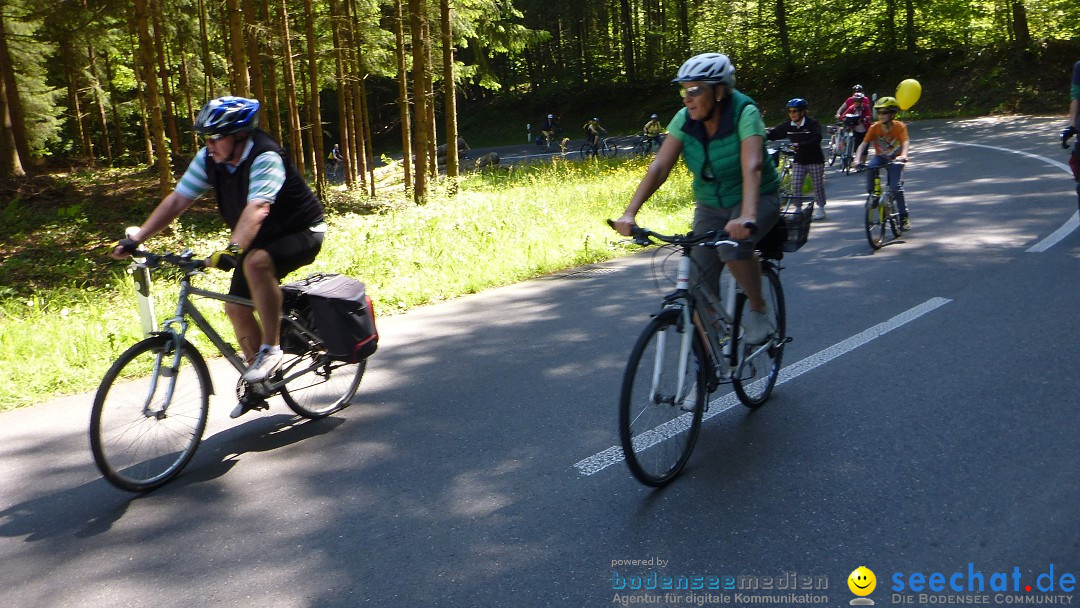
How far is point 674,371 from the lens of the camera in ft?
13.7

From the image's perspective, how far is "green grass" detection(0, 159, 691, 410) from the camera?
7.31 meters

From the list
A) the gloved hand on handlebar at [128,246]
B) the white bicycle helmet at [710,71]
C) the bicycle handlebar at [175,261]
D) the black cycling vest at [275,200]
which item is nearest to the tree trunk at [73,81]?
the black cycling vest at [275,200]

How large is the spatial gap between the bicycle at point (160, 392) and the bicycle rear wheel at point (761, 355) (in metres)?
2.68

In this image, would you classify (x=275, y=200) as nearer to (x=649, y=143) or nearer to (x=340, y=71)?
(x=340, y=71)

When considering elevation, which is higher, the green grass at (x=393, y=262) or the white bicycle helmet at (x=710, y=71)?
the white bicycle helmet at (x=710, y=71)

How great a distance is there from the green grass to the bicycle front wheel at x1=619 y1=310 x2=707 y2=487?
5.88ft

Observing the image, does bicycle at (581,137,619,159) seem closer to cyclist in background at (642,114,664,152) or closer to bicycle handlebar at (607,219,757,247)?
cyclist in background at (642,114,664,152)

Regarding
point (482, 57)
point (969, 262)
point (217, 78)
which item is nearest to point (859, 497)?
point (969, 262)

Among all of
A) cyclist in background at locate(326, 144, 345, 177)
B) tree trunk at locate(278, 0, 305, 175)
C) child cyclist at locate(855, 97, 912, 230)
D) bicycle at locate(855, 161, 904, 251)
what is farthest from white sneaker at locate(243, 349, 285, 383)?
cyclist in background at locate(326, 144, 345, 177)

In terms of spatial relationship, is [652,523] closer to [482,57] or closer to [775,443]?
[775,443]

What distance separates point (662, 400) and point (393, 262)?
276 inches

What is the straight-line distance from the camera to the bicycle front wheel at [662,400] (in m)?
4.00

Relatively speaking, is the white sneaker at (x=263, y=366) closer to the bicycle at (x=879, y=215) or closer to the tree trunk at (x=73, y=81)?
the bicycle at (x=879, y=215)

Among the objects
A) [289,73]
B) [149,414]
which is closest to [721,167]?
[149,414]
